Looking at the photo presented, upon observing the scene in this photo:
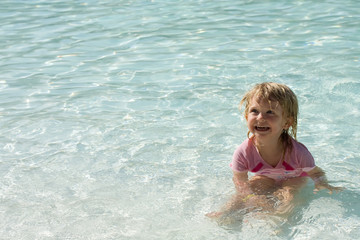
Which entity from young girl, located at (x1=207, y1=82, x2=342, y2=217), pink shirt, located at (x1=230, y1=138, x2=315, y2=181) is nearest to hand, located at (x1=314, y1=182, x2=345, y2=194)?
young girl, located at (x1=207, y1=82, x2=342, y2=217)

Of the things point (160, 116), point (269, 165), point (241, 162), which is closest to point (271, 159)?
point (269, 165)

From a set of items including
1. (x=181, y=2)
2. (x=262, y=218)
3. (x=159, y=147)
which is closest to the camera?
(x=262, y=218)

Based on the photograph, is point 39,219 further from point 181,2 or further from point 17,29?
point 181,2

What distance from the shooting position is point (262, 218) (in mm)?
3059

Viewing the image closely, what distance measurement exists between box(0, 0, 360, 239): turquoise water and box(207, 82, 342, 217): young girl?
4.6 inches

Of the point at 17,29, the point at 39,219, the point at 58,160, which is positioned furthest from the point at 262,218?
the point at 17,29

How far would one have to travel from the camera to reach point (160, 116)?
486 cm

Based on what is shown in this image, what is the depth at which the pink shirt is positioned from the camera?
3.35 metres

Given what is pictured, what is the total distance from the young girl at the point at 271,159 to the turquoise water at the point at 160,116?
0.12m

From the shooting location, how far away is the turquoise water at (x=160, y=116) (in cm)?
318

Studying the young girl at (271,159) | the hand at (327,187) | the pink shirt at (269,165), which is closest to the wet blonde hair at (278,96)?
the young girl at (271,159)

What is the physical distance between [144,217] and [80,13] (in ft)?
23.1

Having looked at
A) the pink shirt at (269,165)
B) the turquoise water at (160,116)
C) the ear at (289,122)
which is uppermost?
the ear at (289,122)

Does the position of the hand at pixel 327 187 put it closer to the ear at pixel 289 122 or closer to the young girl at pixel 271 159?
the young girl at pixel 271 159
